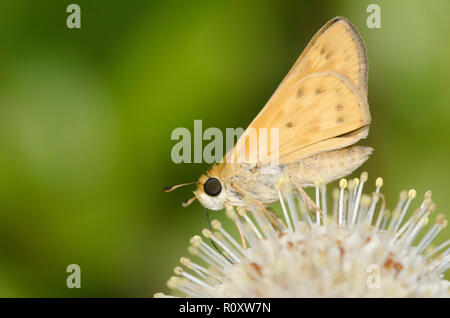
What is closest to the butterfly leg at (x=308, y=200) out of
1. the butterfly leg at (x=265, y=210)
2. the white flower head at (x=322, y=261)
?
the white flower head at (x=322, y=261)

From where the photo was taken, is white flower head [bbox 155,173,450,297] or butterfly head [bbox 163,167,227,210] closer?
white flower head [bbox 155,173,450,297]

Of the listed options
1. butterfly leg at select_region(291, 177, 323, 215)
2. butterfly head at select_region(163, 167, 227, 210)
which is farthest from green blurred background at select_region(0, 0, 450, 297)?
butterfly leg at select_region(291, 177, 323, 215)

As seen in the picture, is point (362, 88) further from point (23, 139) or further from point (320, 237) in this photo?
point (23, 139)

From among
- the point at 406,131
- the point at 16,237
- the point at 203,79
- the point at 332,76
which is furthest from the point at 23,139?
the point at 406,131

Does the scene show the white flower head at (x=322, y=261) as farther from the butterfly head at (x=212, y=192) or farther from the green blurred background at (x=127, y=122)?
the green blurred background at (x=127, y=122)

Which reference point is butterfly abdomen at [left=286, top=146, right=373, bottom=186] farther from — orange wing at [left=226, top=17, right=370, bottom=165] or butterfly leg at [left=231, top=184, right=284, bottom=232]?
butterfly leg at [left=231, top=184, right=284, bottom=232]

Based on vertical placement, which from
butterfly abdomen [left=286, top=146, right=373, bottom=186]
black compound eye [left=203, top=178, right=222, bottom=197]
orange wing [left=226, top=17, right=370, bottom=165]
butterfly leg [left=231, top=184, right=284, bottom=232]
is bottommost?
butterfly leg [left=231, top=184, right=284, bottom=232]

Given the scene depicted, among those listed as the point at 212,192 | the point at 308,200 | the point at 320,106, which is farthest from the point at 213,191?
the point at 320,106
